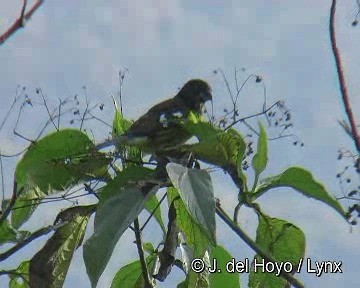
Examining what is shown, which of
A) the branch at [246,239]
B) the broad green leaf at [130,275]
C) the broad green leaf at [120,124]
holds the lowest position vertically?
the branch at [246,239]

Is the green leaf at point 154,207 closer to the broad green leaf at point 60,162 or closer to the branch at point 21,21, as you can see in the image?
the broad green leaf at point 60,162

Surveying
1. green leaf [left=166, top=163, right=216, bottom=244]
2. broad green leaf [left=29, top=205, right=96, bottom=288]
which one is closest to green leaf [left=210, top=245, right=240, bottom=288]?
broad green leaf [left=29, top=205, right=96, bottom=288]

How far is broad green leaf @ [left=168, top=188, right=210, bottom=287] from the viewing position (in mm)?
1381

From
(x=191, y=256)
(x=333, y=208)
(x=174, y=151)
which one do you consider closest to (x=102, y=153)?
(x=174, y=151)

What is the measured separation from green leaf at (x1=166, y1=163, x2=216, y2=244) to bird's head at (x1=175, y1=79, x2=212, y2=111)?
28 centimetres

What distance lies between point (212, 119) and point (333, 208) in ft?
0.97

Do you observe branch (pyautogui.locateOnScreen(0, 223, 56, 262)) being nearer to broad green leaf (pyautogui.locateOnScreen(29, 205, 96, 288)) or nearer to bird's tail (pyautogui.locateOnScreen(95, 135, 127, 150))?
broad green leaf (pyautogui.locateOnScreen(29, 205, 96, 288))

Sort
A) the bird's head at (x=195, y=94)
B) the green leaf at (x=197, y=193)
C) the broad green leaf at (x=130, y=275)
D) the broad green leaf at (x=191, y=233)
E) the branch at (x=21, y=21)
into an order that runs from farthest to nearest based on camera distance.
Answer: the broad green leaf at (x=130, y=275)
the bird's head at (x=195, y=94)
the broad green leaf at (x=191, y=233)
the green leaf at (x=197, y=193)
the branch at (x=21, y=21)

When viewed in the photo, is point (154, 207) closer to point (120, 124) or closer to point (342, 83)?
point (120, 124)

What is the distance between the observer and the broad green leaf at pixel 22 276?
61.9 inches

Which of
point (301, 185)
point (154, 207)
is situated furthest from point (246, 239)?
point (154, 207)

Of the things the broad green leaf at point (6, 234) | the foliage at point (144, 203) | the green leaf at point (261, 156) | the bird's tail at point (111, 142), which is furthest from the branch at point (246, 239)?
the broad green leaf at point (6, 234)

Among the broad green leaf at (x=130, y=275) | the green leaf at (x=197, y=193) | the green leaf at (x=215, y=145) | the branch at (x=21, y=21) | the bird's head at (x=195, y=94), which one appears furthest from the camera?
the broad green leaf at (x=130, y=275)

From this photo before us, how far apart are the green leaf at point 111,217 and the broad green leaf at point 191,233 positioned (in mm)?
125
